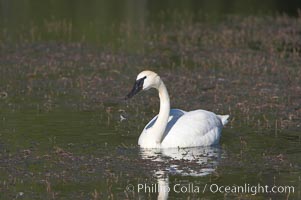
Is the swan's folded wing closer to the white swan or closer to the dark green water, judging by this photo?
the white swan

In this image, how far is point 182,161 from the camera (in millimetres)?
12148

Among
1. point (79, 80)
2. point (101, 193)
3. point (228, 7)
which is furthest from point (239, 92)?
point (228, 7)

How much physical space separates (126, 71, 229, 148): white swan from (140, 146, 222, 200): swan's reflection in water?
0.12 metres

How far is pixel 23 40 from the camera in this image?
22141 mm

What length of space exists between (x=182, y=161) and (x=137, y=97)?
4624 mm

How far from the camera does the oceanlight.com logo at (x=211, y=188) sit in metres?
10.6

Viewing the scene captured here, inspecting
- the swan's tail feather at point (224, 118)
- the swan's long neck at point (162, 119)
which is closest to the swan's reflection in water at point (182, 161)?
the swan's long neck at point (162, 119)

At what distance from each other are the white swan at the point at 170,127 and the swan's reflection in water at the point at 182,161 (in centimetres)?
12

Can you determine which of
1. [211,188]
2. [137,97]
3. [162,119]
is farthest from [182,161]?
[137,97]

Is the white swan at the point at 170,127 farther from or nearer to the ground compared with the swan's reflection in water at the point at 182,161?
farther from the ground

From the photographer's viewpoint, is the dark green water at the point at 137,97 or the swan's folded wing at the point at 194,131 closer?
the dark green water at the point at 137,97

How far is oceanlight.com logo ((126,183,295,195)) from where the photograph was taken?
1061cm

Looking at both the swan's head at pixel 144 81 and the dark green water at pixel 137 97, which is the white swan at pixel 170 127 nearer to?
the swan's head at pixel 144 81

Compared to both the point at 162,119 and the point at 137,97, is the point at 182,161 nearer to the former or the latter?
the point at 162,119
